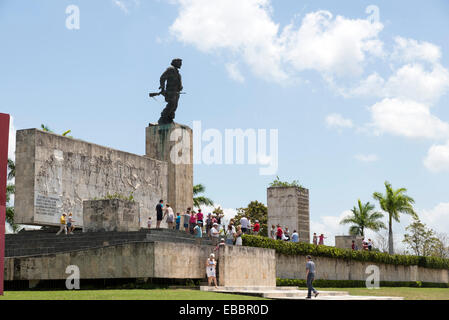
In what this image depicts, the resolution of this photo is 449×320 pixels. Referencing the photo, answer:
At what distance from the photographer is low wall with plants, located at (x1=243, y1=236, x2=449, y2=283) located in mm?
27312

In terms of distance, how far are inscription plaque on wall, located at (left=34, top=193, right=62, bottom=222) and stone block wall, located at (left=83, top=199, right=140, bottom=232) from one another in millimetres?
2811

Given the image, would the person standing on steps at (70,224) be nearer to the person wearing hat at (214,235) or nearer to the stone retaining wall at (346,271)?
the person wearing hat at (214,235)

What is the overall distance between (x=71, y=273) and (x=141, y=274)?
7.22 feet

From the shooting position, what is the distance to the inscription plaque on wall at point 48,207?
24.2 metres

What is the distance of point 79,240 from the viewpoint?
69.5 ft

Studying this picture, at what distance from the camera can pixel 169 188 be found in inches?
1217

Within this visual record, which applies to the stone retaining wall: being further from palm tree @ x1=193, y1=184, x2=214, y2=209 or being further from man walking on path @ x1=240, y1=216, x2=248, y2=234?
palm tree @ x1=193, y1=184, x2=214, y2=209

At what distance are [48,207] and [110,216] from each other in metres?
3.93

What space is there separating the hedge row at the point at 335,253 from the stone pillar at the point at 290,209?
2684mm

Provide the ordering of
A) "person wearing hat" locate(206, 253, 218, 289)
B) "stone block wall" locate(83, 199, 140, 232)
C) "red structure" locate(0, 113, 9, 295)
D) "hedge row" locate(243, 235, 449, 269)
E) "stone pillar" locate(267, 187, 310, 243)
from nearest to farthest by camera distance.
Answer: "red structure" locate(0, 113, 9, 295) → "person wearing hat" locate(206, 253, 218, 289) → "stone block wall" locate(83, 199, 140, 232) → "hedge row" locate(243, 235, 449, 269) → "stone pillar" locate(267, 187, 310, 243)

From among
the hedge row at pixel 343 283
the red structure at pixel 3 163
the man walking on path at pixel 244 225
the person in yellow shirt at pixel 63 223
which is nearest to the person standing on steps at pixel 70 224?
the person in yellow shirt at pixel 63 223

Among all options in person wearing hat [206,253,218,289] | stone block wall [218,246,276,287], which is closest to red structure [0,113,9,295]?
person wearing hat [206,253,218,289]

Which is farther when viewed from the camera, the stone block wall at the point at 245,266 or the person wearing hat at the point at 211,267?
the stone block wall at the point at 245,266

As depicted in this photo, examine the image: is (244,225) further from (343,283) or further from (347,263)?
(347,263)
